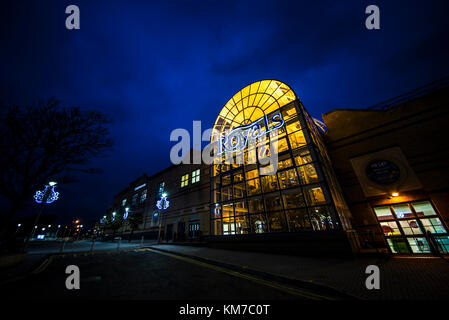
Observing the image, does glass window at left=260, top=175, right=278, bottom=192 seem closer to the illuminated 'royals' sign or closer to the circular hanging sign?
the illuminated 'royals' sign

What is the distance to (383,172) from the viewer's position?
11.1 metres

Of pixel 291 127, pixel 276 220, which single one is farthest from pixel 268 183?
pixel 291 127

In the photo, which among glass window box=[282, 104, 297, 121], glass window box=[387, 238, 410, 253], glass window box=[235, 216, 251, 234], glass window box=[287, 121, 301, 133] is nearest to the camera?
glass window box=[387, 238, 410, 253]

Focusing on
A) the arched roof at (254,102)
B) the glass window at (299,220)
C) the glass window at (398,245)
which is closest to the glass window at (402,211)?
the glass window at (398,245)

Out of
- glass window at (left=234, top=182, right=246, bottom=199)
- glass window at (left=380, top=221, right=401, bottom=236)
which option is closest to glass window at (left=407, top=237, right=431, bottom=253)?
glass window at (left=380, top=221, right=401, bottom=236)

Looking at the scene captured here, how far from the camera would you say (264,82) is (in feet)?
50.0

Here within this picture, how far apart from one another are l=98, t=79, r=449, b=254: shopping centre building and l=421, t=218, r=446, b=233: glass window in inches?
1.6

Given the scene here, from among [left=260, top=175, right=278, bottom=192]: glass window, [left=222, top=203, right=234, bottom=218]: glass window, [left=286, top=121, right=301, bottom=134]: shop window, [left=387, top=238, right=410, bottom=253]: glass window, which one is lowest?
[left=387, top=238, right=410, bottom=253]: glass window

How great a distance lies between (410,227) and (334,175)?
5062 millimetres

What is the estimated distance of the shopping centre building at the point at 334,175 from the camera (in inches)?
369

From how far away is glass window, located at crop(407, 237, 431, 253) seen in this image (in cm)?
878
